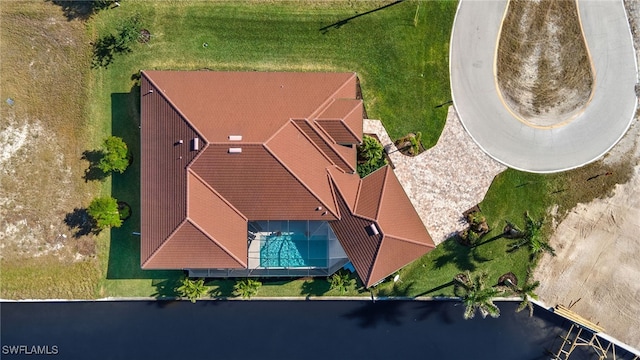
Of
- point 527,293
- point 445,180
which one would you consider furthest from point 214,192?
point 527,293

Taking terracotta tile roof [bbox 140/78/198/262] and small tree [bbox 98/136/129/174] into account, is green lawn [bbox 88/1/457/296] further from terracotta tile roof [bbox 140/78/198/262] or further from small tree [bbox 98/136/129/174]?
terracotta tile roof [bbox 140/78/198/262]

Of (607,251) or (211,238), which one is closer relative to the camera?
(211,238)

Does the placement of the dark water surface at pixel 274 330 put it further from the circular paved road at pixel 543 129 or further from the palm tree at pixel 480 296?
the circular paved road at pixel 543 129

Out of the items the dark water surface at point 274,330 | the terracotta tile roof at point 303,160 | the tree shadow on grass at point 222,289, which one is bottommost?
the dark water surface at point 274,330

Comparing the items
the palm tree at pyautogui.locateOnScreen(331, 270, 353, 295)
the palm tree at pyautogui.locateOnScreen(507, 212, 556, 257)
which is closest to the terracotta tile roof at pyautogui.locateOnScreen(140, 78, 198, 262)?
the palm tree at pyautogui.locateOnScreen(331, 270, 353, 295)

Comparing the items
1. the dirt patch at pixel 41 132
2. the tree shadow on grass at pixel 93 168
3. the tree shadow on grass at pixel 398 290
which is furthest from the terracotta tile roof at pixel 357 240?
the dirt patch at pixel 41 132

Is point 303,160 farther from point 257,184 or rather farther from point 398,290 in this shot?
point 398,290

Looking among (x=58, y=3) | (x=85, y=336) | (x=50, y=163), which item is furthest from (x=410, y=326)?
(x=58, y=3)
